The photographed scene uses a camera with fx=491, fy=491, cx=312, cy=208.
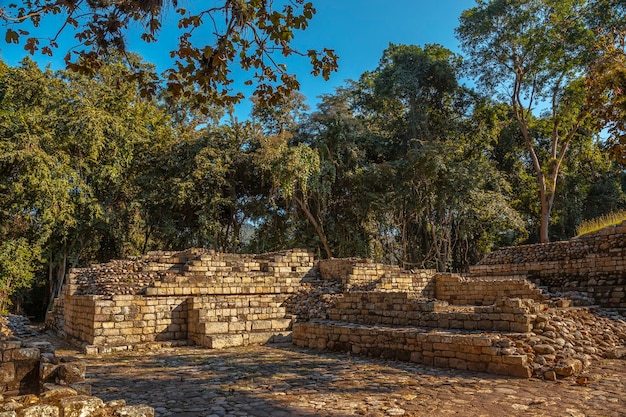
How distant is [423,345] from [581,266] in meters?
8.45

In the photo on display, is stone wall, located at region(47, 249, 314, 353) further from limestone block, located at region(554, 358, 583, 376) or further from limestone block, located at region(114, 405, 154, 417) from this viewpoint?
limestone block, located at region(114, 405, 154, 417)

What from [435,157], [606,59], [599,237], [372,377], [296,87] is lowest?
[372,377]

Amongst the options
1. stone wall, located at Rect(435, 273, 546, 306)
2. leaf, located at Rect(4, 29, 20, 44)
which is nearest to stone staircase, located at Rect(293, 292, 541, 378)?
stone wall, located at Rect(435, 273, 546, 306)

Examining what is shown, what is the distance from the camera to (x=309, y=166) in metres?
22.9

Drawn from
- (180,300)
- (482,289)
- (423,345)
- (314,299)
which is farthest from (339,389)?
(482,289)

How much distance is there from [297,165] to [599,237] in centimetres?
1240

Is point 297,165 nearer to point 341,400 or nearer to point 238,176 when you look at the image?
point 238,176

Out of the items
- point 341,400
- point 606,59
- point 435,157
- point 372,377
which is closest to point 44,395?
point 341,400

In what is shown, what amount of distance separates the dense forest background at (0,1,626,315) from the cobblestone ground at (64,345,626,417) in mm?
14010

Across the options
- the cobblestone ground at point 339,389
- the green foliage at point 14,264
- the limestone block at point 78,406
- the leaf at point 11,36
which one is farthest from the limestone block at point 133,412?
the green foliage at point 14,264

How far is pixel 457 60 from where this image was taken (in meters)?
27.2

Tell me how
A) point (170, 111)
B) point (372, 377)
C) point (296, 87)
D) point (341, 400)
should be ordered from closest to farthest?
point (296, 87)
point (341, 400)
point (372, 377)
point (170, 111)

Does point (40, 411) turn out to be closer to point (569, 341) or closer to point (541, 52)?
point (569, 341)

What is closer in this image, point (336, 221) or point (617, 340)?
point (617, 340)
